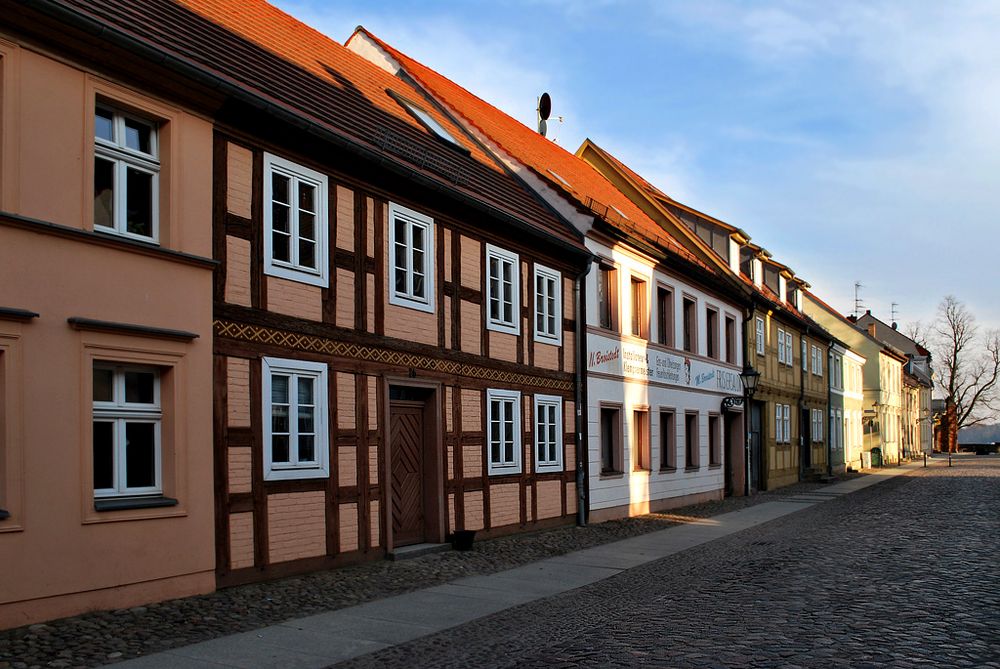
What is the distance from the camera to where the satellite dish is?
3241 centimetres

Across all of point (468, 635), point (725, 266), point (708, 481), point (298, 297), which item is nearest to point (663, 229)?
point (725, 266)

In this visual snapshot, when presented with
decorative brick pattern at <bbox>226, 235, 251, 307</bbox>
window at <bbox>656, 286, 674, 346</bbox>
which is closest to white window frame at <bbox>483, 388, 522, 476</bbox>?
decorative brick pattern at <bbox>226, 235, 251, 307</bbox>

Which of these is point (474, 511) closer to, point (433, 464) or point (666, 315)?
point (433, 464)

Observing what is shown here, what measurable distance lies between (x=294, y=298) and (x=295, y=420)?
1.45 m

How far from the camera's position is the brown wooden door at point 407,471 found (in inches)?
592

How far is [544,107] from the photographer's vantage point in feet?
106

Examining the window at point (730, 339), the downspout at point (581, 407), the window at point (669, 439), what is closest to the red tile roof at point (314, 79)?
the downspout at point (581, 407)

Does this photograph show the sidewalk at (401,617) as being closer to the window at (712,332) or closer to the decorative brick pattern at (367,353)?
the decorative brick pattern at (367,353)

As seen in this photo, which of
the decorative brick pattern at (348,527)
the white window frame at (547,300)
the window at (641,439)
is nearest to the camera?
the decorative brick pattern at (348,527)

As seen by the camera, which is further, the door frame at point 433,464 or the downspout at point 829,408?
the downspout at point 829,408

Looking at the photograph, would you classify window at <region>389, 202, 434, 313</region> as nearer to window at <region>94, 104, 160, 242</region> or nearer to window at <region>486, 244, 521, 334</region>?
window at <region>486, 244, 521, 334</region>

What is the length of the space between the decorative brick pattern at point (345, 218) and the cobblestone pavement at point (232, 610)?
4117 millimetres

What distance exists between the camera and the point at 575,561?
49.5 feet

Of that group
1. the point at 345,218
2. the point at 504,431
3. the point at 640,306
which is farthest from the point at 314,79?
the point at 640,306
